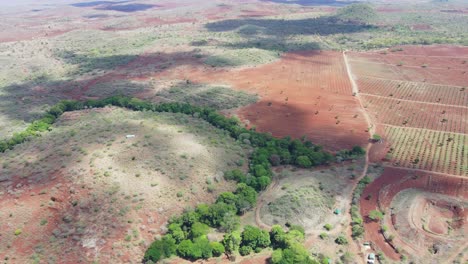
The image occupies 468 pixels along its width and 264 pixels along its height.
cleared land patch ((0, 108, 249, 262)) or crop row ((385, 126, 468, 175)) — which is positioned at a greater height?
cleared land patch ((0, 108, 249, 262))

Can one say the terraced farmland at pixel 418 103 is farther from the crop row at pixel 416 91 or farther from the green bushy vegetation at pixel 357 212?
the green bushy vegetation at pixel 357 212

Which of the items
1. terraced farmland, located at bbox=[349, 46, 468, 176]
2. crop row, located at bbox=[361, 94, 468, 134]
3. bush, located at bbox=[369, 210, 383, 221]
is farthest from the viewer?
crop row, located at bbox=[361, 94, 468, 134]

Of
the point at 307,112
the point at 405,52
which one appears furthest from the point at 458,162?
the point at 405,52

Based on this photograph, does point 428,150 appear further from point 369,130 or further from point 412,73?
point 412,73

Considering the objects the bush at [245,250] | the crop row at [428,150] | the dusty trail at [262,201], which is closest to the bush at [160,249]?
the bush at [245,250]

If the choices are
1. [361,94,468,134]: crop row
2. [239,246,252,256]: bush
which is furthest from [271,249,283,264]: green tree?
[361,94,468,134]: crop row

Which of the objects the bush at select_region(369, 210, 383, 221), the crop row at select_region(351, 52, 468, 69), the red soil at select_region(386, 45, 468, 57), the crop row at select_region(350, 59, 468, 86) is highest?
the red soil at select_region(386, 45, 468, 57)

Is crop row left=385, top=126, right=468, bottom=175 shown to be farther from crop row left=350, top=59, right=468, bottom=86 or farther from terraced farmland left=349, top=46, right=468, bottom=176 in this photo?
crop row left=350, top=59, right=468, bottom=86
